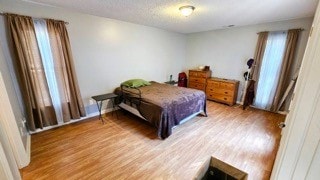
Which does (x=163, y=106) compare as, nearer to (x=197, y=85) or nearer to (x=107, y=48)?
(x=107, y=48)

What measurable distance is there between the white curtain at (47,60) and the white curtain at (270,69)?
4.95 metres

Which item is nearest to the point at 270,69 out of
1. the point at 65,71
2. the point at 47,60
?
the point at 65,71

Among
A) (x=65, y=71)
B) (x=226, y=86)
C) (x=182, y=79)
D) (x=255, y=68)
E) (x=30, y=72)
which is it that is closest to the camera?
(x=30, y=72)

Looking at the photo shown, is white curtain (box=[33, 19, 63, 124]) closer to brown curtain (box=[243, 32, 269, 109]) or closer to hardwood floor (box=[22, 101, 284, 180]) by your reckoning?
hardwood floor (box=[22, 101, 284, 180])

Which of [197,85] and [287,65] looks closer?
[287,65]

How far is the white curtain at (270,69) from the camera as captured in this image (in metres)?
3.53

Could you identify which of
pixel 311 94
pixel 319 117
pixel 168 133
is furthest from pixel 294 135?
pixel 168 133

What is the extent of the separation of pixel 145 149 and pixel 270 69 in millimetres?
3770

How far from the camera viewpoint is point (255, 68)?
3.93 m

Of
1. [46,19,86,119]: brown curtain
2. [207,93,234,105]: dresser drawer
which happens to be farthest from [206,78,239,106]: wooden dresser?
[46,19,86,119]: brown curtain

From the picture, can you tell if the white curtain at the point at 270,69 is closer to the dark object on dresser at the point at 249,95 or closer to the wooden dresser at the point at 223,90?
the dark object on dresser at the point at 249,95

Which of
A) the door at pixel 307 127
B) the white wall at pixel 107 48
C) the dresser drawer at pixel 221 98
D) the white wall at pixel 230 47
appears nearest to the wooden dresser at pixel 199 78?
the dresser drawer at pixel 221 98

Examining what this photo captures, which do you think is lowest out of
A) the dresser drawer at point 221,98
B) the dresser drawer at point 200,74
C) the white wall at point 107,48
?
the dresser drawer at point 221,98

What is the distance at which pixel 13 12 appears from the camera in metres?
2.26
